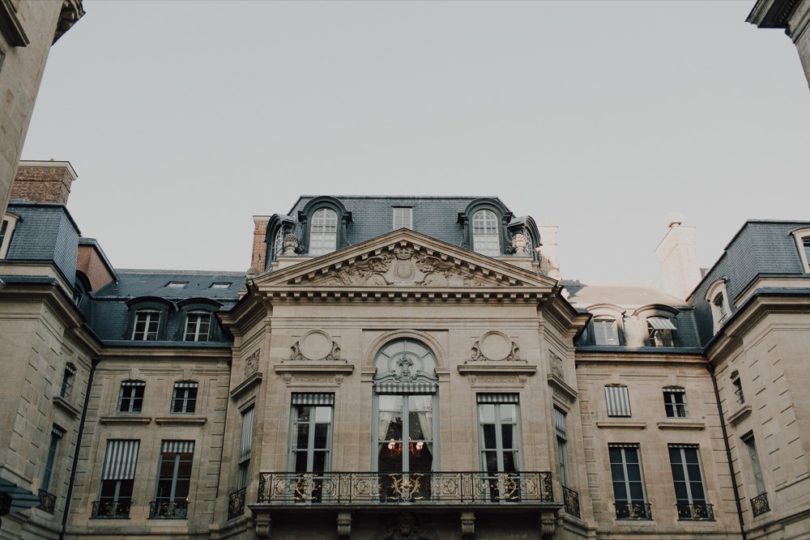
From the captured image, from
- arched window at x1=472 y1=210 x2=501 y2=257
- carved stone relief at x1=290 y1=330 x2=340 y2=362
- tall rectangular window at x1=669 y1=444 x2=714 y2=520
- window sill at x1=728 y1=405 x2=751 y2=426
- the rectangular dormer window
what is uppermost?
the rectangular dormer window

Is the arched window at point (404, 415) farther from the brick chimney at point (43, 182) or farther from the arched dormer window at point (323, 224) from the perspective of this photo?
the brick chimney at point (43, 182)

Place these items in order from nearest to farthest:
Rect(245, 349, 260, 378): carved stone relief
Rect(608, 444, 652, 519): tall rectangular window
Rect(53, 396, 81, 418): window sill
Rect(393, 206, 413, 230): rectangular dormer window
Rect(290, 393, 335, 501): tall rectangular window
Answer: Rect(290, 393, 335, 501): tall rectangular window → Rect(53, 396, 81, 418): window sill → Rect(608, 444, 652, 519): tall rectangular window → Rect(245, 349, 260, 378): carved stone relief → Rect(393, 206, 413, 230): rectangular dormer window

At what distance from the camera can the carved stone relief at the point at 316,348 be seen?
21953 mm

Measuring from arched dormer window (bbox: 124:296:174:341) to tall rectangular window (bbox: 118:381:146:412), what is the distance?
167cm

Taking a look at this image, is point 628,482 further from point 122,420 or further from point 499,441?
point 122,420

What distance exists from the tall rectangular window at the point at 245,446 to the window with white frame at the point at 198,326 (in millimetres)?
4047

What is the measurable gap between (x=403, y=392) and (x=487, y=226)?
644cm

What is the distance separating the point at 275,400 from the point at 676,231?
18.0m

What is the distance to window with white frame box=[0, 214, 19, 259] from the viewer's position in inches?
865

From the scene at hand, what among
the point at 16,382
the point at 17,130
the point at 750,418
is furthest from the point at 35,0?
the point at 750,418

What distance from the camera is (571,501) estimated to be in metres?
21.3

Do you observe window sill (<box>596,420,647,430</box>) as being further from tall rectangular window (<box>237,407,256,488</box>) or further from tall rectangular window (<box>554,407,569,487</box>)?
tall rectangular window (<box>237,407,256,488</box>)

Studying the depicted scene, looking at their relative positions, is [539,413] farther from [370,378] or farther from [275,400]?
[275,400]

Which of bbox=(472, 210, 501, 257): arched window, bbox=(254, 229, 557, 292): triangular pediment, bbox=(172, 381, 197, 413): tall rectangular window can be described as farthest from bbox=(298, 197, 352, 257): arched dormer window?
bbox=(172, 381, 197, 413): tall rectangular window
